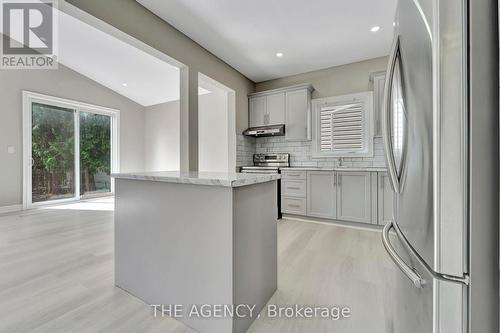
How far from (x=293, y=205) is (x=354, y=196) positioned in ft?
3.20

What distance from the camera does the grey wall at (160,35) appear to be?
6.98 ft

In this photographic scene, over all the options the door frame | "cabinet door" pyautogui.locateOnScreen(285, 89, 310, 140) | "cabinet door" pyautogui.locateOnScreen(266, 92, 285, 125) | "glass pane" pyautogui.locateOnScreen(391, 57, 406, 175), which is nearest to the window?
"cabinet door" pyautogui.locateOnScreen(285, 89, 310, 140)

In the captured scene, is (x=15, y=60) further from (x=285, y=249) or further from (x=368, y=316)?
(x=368, y=316)

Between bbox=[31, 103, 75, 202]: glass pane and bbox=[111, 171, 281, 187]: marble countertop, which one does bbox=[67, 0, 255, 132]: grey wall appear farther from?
bbox=[31, 103, 75, 202]: glass pane

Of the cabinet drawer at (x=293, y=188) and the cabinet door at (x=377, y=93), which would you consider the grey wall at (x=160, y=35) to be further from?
the cabinet door at (x=377, y=93)

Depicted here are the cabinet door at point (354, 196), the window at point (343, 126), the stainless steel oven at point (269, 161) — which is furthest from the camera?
the stainless steel oven at point (269, 161)

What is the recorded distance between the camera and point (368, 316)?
4.65 feet

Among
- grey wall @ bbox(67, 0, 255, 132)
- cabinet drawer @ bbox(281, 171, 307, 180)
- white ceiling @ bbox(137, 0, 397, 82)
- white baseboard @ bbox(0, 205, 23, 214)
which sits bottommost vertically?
white baseboard @ bbox(0, 205, 23, 214)

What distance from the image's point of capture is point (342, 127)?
3.74 metres

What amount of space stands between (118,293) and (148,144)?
5.85 meters

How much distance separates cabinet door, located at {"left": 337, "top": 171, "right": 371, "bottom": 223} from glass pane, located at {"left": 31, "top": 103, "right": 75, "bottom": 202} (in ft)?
19.3

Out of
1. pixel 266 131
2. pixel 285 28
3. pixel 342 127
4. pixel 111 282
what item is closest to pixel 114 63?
pixel 266 131

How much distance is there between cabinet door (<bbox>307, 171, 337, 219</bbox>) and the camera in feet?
11.0

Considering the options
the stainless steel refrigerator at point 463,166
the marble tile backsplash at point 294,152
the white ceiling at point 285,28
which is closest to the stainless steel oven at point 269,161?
the marble tile backsplash at point 294,152
